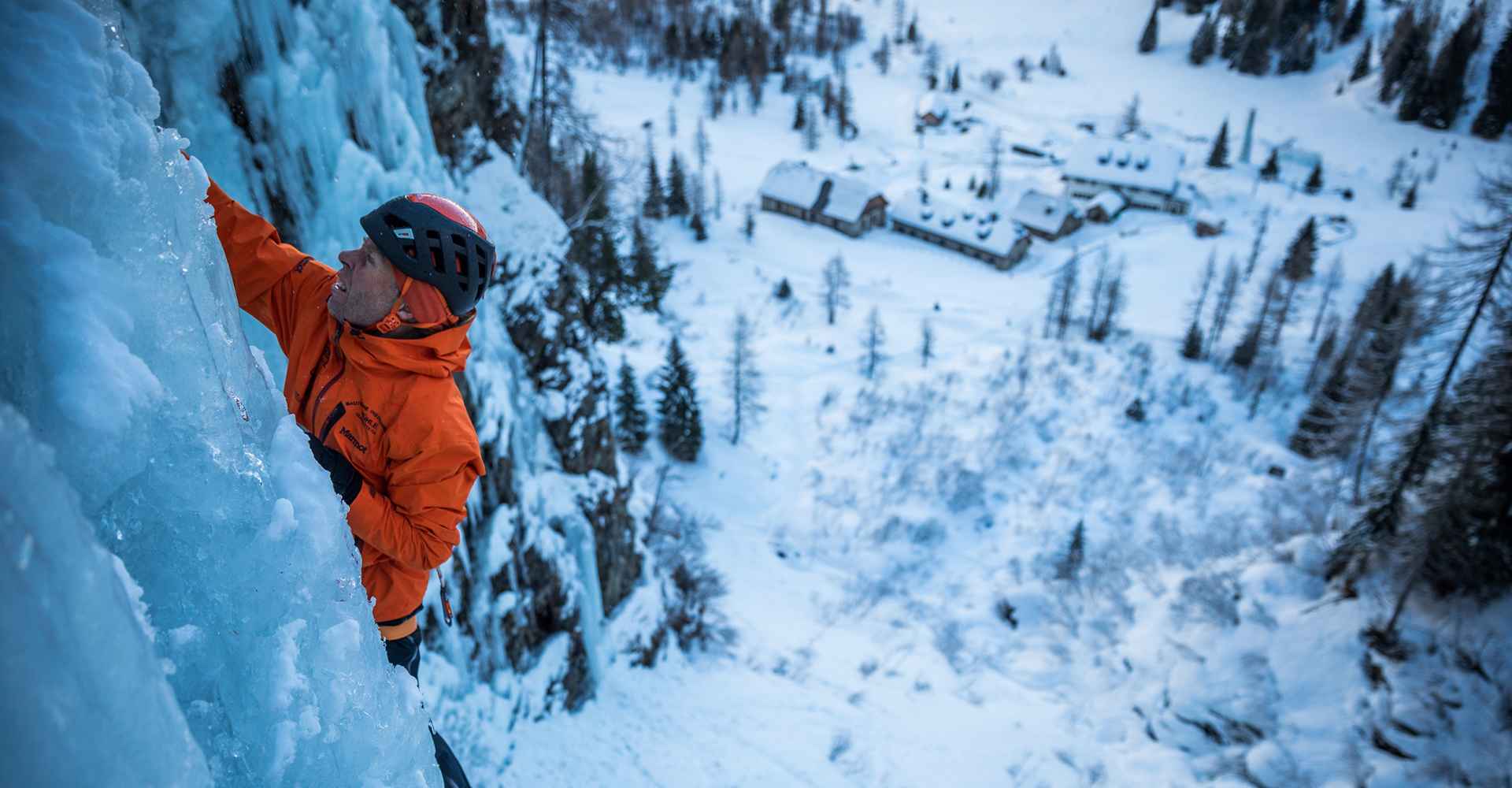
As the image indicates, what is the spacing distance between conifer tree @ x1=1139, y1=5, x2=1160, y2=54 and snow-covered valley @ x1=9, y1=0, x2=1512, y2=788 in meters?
39.1

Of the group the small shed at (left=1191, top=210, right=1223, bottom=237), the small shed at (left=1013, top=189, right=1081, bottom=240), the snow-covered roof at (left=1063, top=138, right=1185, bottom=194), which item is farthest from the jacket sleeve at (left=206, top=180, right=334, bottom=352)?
Answer: the snow-covered roof at (left=1063, top=138, right=1185, bottom=194)

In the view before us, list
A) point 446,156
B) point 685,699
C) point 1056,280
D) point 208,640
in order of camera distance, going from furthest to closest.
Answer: point 1056,280 → point 685,699 → point 446,156 → point 208,640

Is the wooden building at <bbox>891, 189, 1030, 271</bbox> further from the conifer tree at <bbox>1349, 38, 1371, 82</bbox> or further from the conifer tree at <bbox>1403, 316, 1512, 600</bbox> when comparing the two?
the conifer tree at <bbox>1349, 38, 1371, 82</bbox>

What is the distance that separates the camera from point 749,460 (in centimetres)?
2628

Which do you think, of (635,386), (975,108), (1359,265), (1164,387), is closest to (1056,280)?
(1164,387)

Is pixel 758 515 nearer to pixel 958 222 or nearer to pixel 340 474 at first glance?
pixel 340 474

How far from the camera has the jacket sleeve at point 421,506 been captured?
2.71 meters

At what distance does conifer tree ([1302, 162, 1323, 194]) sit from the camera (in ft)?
185

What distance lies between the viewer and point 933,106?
68.9 metres

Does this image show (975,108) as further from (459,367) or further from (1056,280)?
(459,367)

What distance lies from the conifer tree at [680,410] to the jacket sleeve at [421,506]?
72.3ft

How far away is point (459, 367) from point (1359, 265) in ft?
190

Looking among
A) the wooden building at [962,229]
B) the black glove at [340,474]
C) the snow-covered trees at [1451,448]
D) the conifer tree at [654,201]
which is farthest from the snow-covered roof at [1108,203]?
the black glove at [340,474]

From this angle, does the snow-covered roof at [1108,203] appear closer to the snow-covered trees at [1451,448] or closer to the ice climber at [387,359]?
the snow-covered trees at [1451,448]
